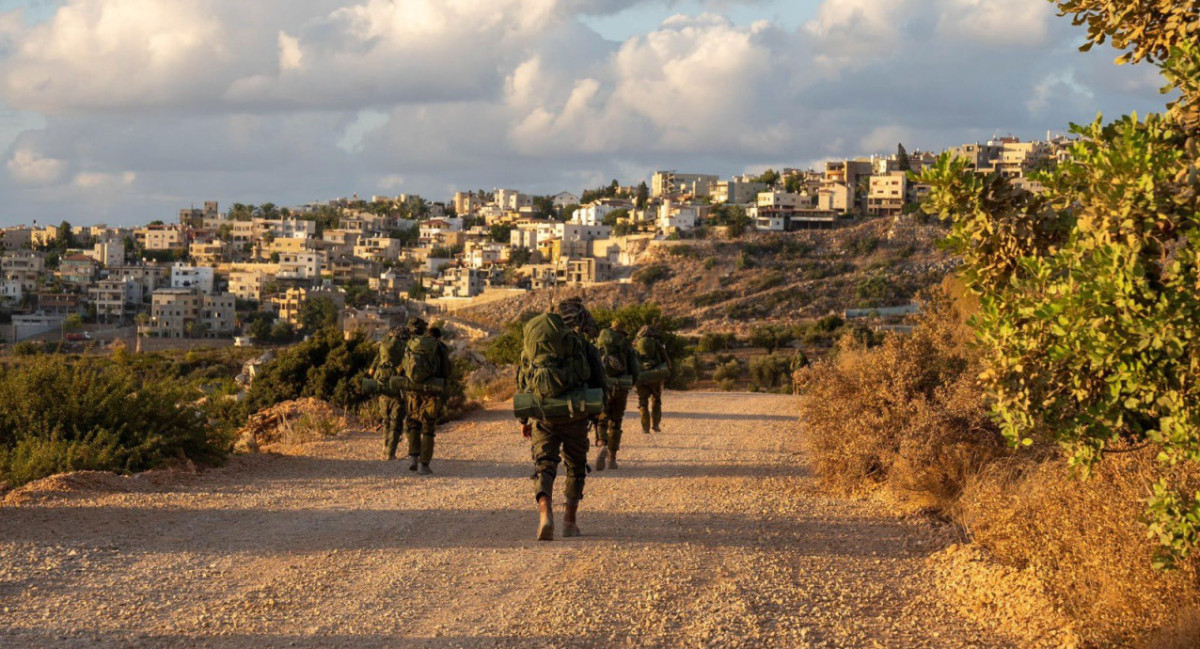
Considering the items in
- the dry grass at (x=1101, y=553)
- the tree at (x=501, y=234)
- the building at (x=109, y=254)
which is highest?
the tree at (x=501, y=234)

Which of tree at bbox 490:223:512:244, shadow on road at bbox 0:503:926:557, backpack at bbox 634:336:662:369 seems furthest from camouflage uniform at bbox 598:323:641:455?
tree at bbox 490:223:512:244

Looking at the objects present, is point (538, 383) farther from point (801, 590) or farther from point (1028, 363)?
point (1028, 363)

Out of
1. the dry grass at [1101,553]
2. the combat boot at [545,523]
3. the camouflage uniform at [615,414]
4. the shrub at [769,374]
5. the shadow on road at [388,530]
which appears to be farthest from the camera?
the shrub at [769,374]

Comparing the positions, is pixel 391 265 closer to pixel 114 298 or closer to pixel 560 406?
pixel 114 298

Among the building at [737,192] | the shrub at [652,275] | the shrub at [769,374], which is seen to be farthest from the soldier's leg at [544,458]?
the building at [737,192]

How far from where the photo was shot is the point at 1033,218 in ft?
21.4

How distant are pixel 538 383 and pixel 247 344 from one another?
103204 mm

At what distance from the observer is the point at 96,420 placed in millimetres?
13805

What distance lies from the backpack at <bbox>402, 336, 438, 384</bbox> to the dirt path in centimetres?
125

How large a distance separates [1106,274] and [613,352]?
10.4 metres

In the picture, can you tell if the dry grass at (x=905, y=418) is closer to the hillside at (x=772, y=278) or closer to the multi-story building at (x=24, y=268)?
the hillside at (x=772, y=278)

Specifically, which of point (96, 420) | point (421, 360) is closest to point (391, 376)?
point (421, 360)

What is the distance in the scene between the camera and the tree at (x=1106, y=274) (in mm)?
5285

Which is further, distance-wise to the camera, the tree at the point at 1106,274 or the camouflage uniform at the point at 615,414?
the camouflage uniform at the point at 615,414
